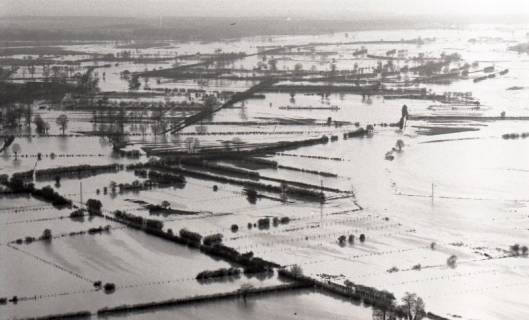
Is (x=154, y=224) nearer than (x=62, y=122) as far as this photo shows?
Yes

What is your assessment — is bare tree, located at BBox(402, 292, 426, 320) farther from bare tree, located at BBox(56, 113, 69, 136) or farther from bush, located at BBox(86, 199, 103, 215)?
bare tree, located at BBox(56, 113, 69, 136)

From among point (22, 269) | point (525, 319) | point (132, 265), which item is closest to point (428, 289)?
point (525, 319)

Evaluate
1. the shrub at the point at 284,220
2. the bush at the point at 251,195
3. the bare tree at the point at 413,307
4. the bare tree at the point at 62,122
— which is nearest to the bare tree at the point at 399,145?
the bush at the point at 251,195

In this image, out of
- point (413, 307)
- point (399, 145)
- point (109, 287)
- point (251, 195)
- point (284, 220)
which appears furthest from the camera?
point (399, 145)

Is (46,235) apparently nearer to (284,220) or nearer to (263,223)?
(263,223)

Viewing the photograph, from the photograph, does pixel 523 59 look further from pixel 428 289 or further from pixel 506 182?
pixel 428 289

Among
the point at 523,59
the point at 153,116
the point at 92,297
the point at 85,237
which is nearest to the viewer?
the point at 92,297

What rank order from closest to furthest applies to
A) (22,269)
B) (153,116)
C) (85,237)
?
(22,269) < (85,237) < (153,116)

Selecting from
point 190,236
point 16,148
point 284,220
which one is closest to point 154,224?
point 190,236

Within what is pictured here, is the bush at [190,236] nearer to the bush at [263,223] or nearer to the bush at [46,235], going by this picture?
the bush at [263,223]
